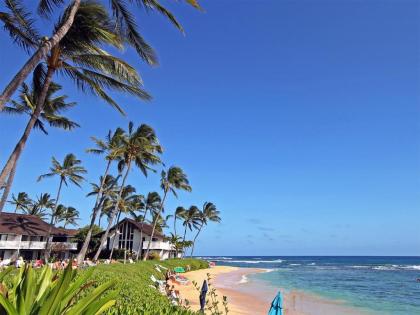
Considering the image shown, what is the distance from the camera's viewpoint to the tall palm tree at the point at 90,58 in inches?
413

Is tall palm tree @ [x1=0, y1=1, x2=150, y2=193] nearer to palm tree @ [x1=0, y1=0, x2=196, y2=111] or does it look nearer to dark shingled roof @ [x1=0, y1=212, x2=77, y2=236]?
palm tree @ [x1=0, y1=0, x2=196, y2=111]

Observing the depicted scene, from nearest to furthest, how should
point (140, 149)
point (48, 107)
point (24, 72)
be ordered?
point (24, 72), point (48, 107), point (140, 149)

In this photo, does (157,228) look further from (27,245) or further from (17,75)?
(17,75)

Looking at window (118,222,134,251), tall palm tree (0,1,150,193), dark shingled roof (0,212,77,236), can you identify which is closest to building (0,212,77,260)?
dark shingled roof (0,212,77,236)

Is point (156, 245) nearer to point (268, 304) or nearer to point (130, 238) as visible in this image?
point (130, 238)

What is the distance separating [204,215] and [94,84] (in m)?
54.3

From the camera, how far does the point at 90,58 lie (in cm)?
1104

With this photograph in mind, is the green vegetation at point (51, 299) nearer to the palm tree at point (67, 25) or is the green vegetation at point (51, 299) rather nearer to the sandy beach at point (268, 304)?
the palm tree at point (67, 25)

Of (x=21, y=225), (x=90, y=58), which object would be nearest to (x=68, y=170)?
(x=21, y=225)

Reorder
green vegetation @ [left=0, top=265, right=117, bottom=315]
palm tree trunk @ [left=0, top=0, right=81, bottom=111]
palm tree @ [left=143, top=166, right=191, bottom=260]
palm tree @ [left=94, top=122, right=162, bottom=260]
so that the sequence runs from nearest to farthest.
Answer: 1. green vegetation @ [left=0, top=265, right=117, bottom=315]
2. palm tree trunk @ [left=0, top=0, right=81, bottom=111]
3. palm tree @ [left=94, top=122, right=162, bottom=260]
4. palm tree @ [left=143, top=166, right=191, bottom=260]

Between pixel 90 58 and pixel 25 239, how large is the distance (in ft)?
106

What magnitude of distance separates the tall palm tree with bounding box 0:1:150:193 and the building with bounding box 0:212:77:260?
93.2 ft

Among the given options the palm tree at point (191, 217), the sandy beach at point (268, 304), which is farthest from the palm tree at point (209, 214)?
the sandy beach at point (268, 304)

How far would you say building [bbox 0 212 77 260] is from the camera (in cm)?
3456
